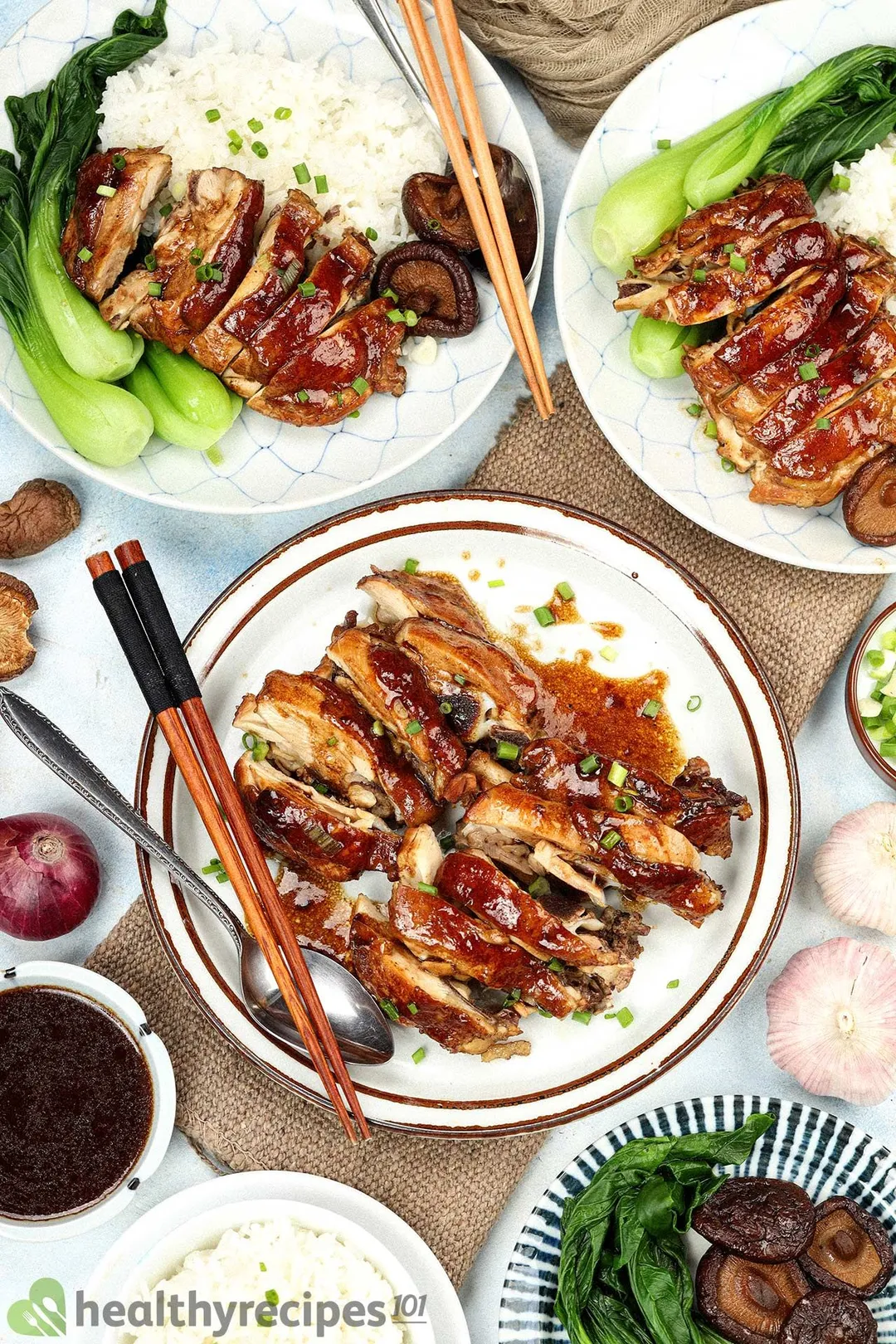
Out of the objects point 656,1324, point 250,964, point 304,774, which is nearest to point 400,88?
point 304,774

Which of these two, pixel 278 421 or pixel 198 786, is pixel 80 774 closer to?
pixel 198 786

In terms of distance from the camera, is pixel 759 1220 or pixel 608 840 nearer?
pixel 608 840

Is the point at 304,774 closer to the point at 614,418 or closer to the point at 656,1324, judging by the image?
the point at 614,418

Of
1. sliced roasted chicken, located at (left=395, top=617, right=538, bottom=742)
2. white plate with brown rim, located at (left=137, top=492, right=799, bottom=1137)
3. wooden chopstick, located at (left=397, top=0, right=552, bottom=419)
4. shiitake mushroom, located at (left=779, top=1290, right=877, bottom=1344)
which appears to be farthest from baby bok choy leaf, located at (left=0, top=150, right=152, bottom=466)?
shiitake mushroom, located at (left=779, top=1290, right=877, bottom=1344)

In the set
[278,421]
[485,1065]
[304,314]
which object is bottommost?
[485,1065]

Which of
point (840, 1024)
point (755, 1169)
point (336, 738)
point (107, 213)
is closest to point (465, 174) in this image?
point (107, 213)
